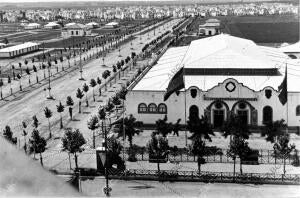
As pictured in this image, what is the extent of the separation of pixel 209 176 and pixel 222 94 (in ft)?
52.0

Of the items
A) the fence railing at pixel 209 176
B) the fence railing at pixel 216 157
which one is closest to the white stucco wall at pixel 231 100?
the fence railing at pixel 216 157

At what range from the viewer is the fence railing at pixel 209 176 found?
33.1 metres

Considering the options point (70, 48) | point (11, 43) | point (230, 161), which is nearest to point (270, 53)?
point (230, 161)

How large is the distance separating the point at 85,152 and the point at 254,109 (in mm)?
18408

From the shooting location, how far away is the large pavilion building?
4762 centimetres

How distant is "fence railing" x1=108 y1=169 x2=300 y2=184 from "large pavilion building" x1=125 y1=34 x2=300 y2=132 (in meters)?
14.7

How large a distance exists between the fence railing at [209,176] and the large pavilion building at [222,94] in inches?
577

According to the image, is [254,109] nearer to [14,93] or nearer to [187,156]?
[187,156]

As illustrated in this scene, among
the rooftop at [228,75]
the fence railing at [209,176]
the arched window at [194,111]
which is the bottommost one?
the fence railing at [209,176]

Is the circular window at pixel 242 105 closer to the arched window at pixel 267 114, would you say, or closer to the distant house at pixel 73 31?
the arched window at pixel 267 114

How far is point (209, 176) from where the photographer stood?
33562mm

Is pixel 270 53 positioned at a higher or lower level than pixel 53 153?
higher

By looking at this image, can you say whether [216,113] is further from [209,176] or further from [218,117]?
[209,176]

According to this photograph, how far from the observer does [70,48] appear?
13450cm
